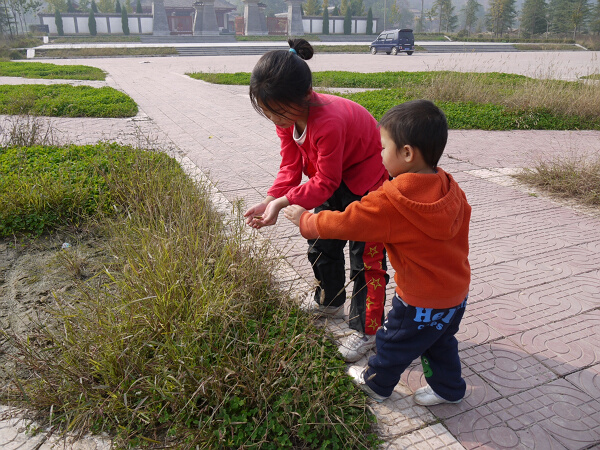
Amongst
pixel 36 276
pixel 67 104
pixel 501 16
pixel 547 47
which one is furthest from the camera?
pixel 501 16

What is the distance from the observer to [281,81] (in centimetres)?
212

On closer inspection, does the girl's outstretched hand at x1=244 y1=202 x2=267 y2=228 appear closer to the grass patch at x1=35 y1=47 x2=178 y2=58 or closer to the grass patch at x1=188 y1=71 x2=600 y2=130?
the grass patch at x1=188 y1=71 x2=600 y2=130

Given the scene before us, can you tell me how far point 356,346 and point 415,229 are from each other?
2.86ft

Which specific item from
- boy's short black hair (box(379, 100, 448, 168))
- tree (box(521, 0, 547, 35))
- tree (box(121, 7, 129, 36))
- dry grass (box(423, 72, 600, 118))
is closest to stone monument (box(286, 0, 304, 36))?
tree (box(121, 7, 129, 36))

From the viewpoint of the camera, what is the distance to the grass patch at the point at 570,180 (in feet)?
15.8

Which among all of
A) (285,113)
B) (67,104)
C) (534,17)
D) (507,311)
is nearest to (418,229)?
(285,113)

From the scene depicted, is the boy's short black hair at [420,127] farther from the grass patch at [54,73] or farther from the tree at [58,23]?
the tree at [58,23]

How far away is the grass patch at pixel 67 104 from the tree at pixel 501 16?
198 ft

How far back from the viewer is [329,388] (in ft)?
7.07

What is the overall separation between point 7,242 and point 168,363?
225 centimetres

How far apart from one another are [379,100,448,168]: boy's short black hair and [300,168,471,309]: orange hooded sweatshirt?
0.11 m

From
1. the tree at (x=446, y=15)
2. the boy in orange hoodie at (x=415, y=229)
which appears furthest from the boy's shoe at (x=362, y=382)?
the tree at (x=446, y=15)

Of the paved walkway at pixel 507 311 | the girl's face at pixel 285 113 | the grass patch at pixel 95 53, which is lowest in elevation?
the paved walkway at pixel 507 311

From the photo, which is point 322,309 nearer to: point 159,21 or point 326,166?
point 326,166
